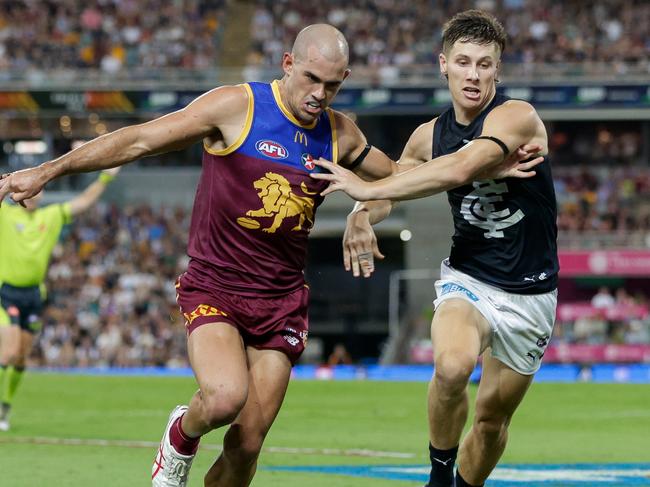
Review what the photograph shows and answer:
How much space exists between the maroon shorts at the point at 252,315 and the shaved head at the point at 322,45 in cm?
138

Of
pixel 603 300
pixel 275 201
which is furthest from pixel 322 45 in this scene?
pixel 603 300

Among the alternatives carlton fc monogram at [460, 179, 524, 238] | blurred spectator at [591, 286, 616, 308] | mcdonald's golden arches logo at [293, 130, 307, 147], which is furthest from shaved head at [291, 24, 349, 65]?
blurred spectator at [591, 286, 616, 308]

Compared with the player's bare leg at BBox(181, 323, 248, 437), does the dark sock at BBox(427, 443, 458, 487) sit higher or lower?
lower

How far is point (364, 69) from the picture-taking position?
35.8m

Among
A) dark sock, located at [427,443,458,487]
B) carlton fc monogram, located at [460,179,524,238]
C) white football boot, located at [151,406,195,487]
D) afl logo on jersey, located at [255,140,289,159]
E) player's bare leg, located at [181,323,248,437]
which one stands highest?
afl logo on jersey, located at [255,140,289,159]

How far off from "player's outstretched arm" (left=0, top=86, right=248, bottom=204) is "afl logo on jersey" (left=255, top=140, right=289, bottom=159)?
194 millimetres

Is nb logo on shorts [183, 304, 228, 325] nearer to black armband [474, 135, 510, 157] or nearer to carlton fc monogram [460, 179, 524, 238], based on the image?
carlton fc monogram [460, 179, 524, 238]

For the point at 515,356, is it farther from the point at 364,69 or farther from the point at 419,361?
the point at 364,69

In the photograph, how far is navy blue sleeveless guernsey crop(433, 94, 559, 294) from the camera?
7.34 meters

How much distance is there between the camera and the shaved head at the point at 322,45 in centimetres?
668

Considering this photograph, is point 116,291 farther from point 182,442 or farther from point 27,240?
point 182,442

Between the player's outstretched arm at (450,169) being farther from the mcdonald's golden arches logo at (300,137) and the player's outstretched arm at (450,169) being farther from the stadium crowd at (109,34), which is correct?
the stadium crowd at (109,34)

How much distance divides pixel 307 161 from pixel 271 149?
22cm

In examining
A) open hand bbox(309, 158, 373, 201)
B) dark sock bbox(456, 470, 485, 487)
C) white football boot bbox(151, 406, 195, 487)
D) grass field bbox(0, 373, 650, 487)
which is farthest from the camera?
grass field bbox(0, 373, 650, 487)
